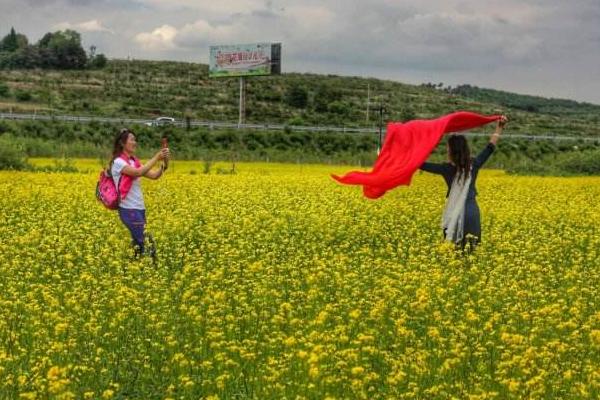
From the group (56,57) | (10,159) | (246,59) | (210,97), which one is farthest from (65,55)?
(10,159)

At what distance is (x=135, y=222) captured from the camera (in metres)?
9.97

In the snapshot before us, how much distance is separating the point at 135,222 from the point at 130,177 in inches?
20.0

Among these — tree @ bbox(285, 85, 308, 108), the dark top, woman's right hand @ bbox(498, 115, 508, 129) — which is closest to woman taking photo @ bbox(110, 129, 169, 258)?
the dark top

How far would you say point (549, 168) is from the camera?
35438 mm

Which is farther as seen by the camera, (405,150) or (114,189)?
(405,150)

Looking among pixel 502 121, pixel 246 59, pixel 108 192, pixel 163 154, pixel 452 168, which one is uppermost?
pixel 246 59

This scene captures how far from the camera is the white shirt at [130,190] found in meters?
9.73

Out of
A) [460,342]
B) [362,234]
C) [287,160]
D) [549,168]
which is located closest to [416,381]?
[460,342]

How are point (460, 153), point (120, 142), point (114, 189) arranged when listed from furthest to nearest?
point (460, 153) < point (114, 189) < point (120, 142)

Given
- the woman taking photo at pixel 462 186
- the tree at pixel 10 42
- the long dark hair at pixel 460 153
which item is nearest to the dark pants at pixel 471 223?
the woman taking photo at pixel 462 186

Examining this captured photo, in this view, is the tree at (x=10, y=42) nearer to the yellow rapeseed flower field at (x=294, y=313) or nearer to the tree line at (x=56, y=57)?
the tree line at (x=56, y=57)

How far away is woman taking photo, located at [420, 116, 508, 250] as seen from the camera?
33.1 ft

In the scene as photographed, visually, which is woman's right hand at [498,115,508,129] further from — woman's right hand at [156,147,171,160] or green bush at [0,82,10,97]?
green bush at [0,82,10,97]

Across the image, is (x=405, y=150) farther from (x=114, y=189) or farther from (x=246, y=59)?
(x=246, y=59)
